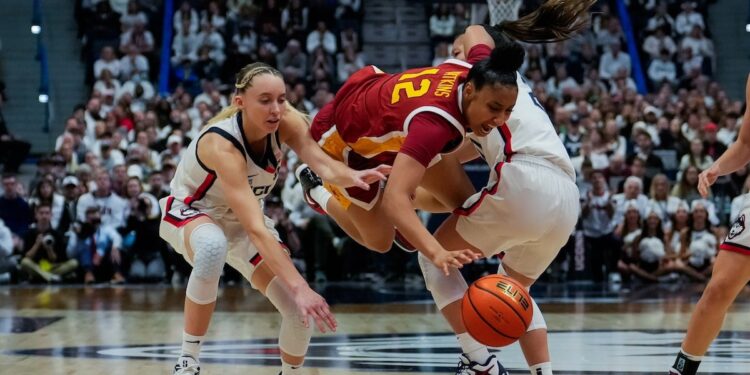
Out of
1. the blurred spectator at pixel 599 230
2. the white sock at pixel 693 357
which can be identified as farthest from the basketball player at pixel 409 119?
the blurred spectator at pixel 599 230

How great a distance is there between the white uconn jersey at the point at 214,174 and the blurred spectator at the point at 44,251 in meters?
6.46

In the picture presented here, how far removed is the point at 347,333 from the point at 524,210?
9.95 ft

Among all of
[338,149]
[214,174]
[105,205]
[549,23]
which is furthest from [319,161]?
[105,205]

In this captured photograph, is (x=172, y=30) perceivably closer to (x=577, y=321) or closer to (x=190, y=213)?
(x=577, y=321)

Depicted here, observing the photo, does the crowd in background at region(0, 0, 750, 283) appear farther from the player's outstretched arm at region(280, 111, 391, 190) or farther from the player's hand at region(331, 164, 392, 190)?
the player's hand at region(331, 164, 392, 190)

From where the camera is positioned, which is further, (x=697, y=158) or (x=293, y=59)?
(x=293, y=59)

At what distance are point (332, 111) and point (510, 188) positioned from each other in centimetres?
98

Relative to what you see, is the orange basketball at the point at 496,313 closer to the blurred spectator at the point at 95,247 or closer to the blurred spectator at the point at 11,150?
the blurred spectator at the point at 95,247

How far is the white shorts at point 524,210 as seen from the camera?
16.0ft

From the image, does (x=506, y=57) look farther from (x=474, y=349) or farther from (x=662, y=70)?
(x=662, y=70)

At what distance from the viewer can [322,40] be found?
16375mm

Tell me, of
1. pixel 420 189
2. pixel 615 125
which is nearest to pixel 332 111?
pixel 420 189

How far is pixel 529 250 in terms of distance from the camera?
5.11 m

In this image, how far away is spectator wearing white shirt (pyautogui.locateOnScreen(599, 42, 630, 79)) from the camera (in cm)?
1634
